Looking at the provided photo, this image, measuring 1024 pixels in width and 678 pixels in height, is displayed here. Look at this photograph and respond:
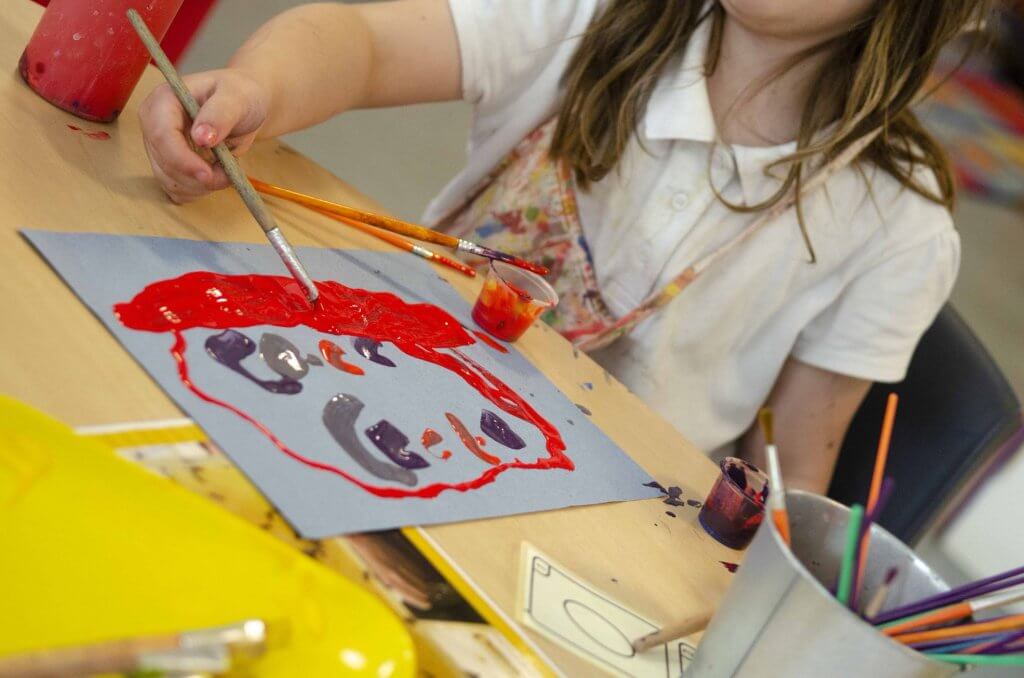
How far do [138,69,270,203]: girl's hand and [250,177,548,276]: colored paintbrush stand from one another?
0.19 feet

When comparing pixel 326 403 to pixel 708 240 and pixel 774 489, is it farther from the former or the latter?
pixel 708 240

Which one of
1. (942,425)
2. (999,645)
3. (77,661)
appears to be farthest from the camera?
(942,425)

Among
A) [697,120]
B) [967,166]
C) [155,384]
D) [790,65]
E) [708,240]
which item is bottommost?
[155,384]

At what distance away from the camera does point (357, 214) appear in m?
0.88

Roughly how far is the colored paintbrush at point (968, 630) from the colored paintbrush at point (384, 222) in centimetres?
52

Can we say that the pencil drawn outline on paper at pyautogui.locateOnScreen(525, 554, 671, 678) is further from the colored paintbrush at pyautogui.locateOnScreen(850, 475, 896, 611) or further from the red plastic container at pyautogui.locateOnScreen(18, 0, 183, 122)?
the red plastic container at pyautogui.locateOnScreen(18, 0, 183, 122)

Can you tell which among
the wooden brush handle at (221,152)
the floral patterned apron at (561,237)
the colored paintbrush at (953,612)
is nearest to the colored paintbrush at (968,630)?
the colored paintbrush at (953,612)

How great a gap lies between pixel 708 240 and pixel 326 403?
660 mm

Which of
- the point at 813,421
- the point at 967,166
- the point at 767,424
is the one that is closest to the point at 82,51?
the point at 767,424

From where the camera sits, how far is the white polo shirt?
1.13 m

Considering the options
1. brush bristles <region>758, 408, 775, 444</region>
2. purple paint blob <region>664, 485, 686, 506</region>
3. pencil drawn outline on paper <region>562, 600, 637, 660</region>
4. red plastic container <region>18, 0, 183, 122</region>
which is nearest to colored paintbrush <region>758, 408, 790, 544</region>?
brush bristles <region>758, 408, 775, 444</region>

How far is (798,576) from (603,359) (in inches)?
28.3

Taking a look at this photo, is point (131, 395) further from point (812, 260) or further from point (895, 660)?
point (812, 260)

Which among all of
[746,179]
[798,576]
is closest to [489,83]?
[746,179]
